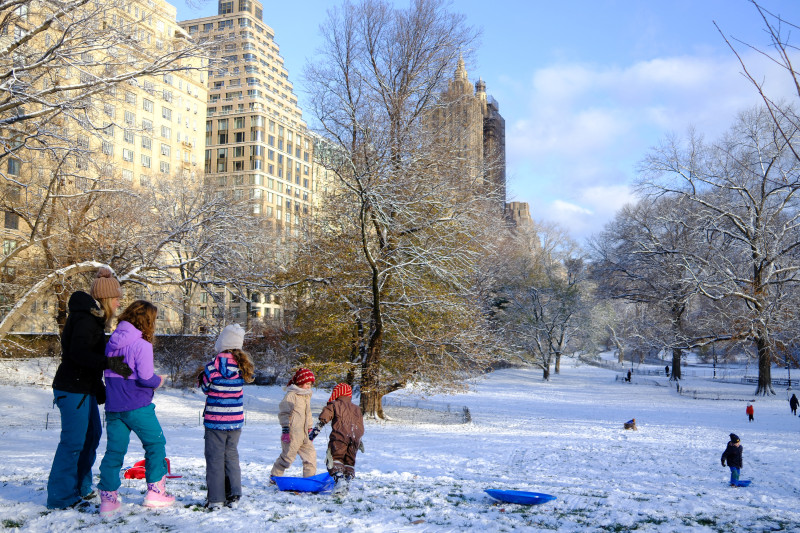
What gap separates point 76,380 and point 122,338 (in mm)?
673

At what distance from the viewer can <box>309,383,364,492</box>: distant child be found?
772 cm

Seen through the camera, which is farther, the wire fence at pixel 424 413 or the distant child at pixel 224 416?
the wire fence at pixel 424 413

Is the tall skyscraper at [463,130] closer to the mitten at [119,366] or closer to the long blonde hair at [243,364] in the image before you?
the long blonde hair at [243,364]

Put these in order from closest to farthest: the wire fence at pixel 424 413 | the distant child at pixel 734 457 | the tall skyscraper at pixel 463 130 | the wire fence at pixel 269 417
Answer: the distant child at pixel 734 457 < the wire fence at pixel 269 417 < the tall skyscraper at pixel 463 130 < the wire fence at pixel 424 413

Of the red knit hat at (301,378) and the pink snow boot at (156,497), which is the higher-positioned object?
the red knit hat at (301,378)

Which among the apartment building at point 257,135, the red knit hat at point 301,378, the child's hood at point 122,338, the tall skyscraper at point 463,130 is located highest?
the apartment building at point 257,135

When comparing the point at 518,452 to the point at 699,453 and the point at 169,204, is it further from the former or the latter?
the point at 169,204

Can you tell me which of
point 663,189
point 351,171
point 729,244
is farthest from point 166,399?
point 729,244

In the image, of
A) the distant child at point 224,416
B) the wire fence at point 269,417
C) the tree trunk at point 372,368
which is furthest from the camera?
the tree trunk at point 372,368

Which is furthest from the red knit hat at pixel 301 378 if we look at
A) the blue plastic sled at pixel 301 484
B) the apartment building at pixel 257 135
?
the apartment building at pixel 257 135

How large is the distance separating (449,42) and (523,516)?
1905cm

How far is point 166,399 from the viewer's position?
1185 inches

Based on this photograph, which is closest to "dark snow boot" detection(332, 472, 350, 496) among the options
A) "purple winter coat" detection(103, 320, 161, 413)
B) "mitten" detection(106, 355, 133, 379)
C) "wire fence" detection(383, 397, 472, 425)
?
"purple winter coat" detection(103, 320, 161, 413)

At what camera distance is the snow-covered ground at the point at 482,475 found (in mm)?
5789
